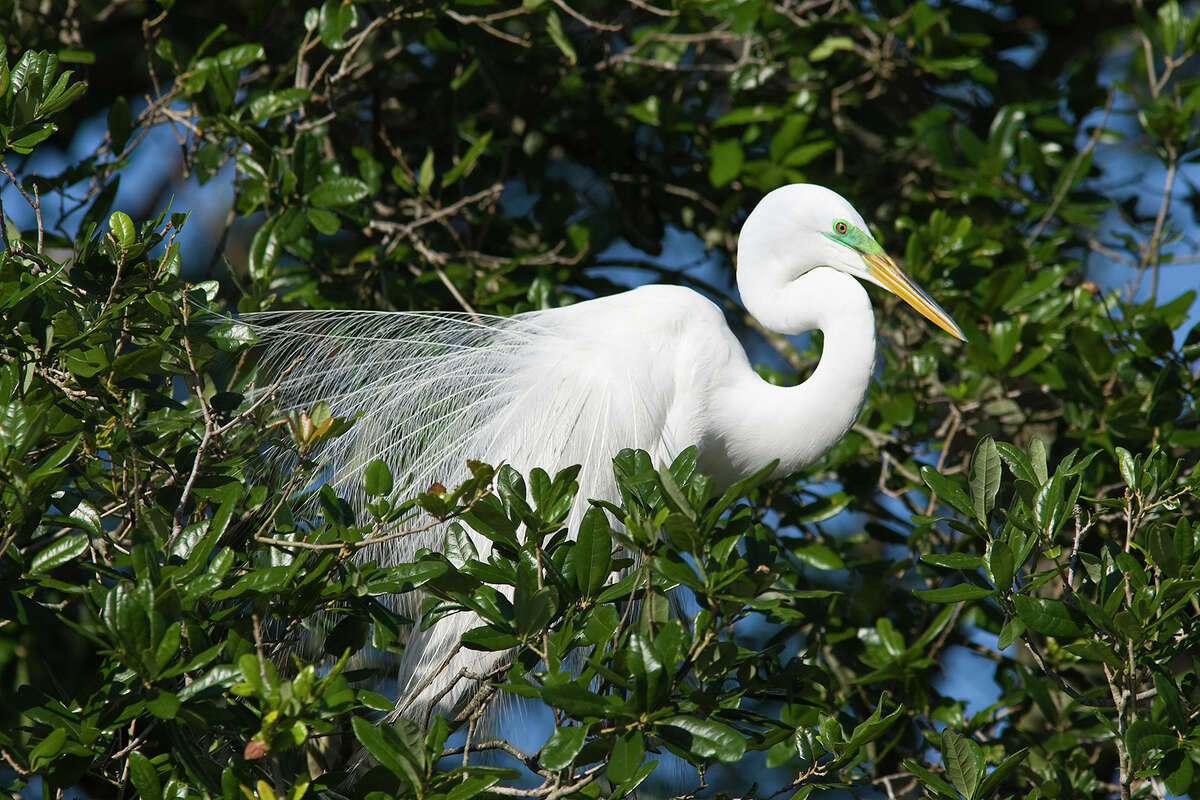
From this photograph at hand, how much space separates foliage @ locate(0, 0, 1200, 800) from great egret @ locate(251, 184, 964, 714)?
0.49 feet

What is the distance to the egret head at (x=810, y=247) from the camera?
277 cm

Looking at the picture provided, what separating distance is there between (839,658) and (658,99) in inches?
69.3

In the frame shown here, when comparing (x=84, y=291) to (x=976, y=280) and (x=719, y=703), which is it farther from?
(x=976, y=280)

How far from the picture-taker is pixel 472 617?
2557mm

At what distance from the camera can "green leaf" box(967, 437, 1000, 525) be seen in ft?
Answer: 6.29

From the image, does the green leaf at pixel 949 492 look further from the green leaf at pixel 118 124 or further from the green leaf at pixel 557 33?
the green leaf at pixel 118 124

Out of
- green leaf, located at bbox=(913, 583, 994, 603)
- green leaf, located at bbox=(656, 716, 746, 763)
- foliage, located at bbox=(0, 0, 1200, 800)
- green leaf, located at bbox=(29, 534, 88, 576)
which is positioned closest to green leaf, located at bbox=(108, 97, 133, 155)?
foliage, located at bbox=(0, 0, 1200, 800)

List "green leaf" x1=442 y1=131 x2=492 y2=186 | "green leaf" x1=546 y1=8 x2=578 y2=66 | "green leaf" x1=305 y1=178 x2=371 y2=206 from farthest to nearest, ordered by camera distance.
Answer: "green leaf" x1=442 y1=131 x2=492 y2=186 < "green leaf" x1=546 y1=8 x2=578 y2=66 < "green leaf" x1=305 y1=178 x2=371 y2=206

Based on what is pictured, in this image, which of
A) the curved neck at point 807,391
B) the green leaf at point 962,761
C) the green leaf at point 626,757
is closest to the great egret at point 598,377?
the curved neck at point 807,391

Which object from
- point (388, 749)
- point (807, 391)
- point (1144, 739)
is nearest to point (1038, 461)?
point (1144, 739)

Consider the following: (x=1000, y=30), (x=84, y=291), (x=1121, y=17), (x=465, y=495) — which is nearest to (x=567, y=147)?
(x=1000, y=30)

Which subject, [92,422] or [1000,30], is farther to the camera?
[1000,30]

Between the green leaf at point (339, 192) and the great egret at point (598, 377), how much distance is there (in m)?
0.30

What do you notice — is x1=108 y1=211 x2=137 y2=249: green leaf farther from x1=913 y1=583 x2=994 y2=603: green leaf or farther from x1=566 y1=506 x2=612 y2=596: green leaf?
x1=913 y1=583 x2=994 y2=603: green leaf
